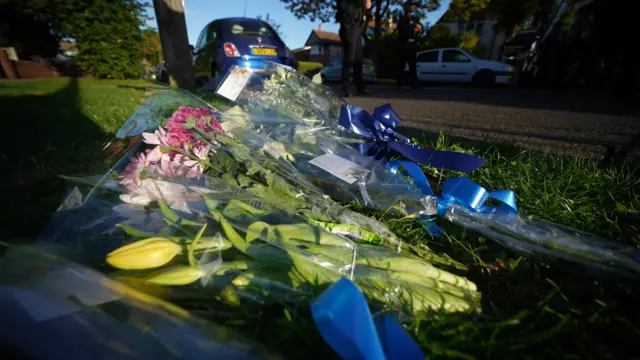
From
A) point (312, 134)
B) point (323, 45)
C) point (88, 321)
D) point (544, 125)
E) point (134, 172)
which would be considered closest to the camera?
point (88, 321)

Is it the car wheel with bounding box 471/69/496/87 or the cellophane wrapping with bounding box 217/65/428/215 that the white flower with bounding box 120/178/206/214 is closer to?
the cellophane wrapping with bounding box 217/65/428/215

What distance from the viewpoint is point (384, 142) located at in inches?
80.5

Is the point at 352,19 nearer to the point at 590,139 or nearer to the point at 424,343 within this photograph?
the point at 590,139

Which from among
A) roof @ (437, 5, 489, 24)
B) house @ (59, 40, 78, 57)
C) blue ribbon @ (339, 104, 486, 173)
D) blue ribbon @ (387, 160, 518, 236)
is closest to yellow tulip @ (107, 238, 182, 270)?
blue ribbon @ (387, 160, 518, 236)

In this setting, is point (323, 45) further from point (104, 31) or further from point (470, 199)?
point (470, 199)

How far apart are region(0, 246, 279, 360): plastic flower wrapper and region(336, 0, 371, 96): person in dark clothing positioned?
5.23 meters

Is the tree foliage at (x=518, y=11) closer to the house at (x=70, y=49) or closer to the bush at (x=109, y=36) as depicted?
the bush at (x=109, y=36)

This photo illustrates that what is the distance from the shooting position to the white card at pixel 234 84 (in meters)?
1.78

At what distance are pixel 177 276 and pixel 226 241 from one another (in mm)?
155

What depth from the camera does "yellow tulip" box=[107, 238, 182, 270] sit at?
0.75m

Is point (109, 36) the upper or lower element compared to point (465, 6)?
lower

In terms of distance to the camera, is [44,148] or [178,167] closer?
[178,167]

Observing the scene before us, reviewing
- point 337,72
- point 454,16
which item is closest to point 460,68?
point 337,72

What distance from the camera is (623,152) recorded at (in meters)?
2.03
